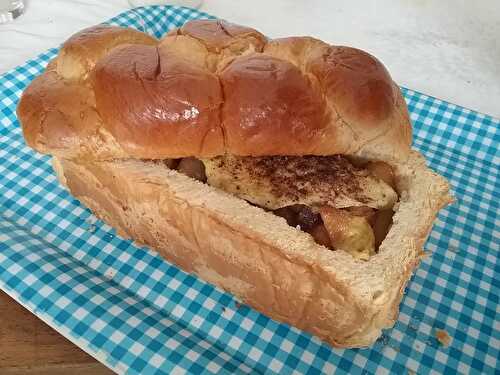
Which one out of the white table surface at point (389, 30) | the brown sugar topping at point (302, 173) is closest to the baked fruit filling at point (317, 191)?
the brown sugar topping at point (302, 173)

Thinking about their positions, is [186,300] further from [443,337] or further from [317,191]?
[443,337]

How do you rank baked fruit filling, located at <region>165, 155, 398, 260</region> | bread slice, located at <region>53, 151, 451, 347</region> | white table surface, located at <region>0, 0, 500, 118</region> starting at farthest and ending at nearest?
white table surface, located at <region>0, 0, 500, 118</region>
baked fruit filling, located at <region>165, 155, 398, 260</region>
bread slice, located at <region>53, 151, 451, 347</region>

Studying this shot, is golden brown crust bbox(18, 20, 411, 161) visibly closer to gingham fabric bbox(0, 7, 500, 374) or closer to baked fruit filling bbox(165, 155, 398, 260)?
baked fruit filling bbox(165, 155, 398, 260)

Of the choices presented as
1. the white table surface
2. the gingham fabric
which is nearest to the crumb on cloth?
the gingham fabric

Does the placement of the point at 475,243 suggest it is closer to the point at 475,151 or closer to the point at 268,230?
the point at 475,151

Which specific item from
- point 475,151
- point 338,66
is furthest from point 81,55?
point 475,151

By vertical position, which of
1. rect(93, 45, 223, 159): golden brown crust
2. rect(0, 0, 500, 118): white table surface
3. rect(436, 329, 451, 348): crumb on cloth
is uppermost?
rect(93, 45, 223, 159): golden brown crust

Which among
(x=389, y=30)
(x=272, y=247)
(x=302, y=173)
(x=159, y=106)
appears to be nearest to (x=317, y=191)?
(x=302, y=173)
